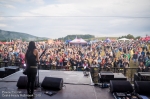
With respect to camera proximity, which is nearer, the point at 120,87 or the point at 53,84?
the point at 120,87

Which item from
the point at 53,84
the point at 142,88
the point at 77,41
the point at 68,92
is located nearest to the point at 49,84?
the point at 53,84

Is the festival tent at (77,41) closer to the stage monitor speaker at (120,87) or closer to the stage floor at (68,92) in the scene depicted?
the stage floor at (68,92)

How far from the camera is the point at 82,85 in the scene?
4777mm

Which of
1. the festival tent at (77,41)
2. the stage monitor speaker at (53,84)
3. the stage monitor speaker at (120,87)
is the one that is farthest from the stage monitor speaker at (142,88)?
the festival tent at (77,41)

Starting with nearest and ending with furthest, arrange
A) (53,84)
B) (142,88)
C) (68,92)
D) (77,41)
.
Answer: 1. (142,88)
2. (68,92)
3. (53,84)
4. (77,41)

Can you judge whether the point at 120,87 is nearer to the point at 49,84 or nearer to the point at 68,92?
the point at 68,92

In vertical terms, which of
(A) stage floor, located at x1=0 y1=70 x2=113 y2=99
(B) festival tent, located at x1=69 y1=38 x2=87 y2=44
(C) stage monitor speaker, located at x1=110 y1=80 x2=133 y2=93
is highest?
(B) festival tent, located at x1=69 y1=38 x2=87 y2=44

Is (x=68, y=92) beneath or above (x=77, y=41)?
beneath

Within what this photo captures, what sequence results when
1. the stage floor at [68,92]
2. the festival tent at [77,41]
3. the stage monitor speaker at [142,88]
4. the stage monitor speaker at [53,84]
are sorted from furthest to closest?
the festival tent at [77,41]
the stage monitor speaker at [53,84]
the stage monitor speaker at [142,88]
the stage floor at [68,92]

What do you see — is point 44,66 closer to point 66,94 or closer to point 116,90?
point 66,94

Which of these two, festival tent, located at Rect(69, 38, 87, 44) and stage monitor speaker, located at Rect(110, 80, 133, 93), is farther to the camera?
festival tent, located at Rect(69, 38, 87, 44)

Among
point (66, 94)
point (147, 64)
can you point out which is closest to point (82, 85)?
point (66, 94)

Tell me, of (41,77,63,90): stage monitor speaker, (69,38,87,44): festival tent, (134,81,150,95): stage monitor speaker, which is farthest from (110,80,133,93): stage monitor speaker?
(69,38,87,44): festival tent

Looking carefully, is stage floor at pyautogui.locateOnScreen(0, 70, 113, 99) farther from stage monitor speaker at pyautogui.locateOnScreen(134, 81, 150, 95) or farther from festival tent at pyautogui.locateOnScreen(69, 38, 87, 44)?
festival tent at pyautogui.locateOnScreen(69, 38, 87, 44)
